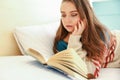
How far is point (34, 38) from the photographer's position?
117 cm

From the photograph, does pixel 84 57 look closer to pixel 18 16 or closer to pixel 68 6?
pixel 68 6

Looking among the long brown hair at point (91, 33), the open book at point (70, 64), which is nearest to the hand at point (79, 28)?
the long brown hair at point (91, 33)

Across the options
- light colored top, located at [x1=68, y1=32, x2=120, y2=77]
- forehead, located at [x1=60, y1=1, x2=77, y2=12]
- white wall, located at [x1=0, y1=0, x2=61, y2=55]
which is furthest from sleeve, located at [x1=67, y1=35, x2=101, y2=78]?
white wall, located at [x1=0, y1=0, x2=61, y2=55]

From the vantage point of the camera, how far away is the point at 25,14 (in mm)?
1247

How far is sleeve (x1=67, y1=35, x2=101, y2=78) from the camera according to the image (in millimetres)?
903

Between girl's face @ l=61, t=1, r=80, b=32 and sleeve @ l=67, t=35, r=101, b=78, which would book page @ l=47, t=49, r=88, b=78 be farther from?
girl's face @ l=61, t=1, r=80, b=32

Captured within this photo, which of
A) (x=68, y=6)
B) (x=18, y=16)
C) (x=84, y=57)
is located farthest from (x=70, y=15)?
(x=18, y=16)

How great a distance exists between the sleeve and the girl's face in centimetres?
9

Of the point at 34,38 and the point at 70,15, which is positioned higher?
the point at 70,15

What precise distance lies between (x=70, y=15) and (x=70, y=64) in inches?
12.1

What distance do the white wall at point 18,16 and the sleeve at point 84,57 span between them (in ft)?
1.22

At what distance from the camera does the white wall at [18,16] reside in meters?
1.15

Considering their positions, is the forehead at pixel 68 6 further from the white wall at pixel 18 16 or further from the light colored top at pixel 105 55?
the white wall at pixel 18 16

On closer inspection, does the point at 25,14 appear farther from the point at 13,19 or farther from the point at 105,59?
the point at 105,59
